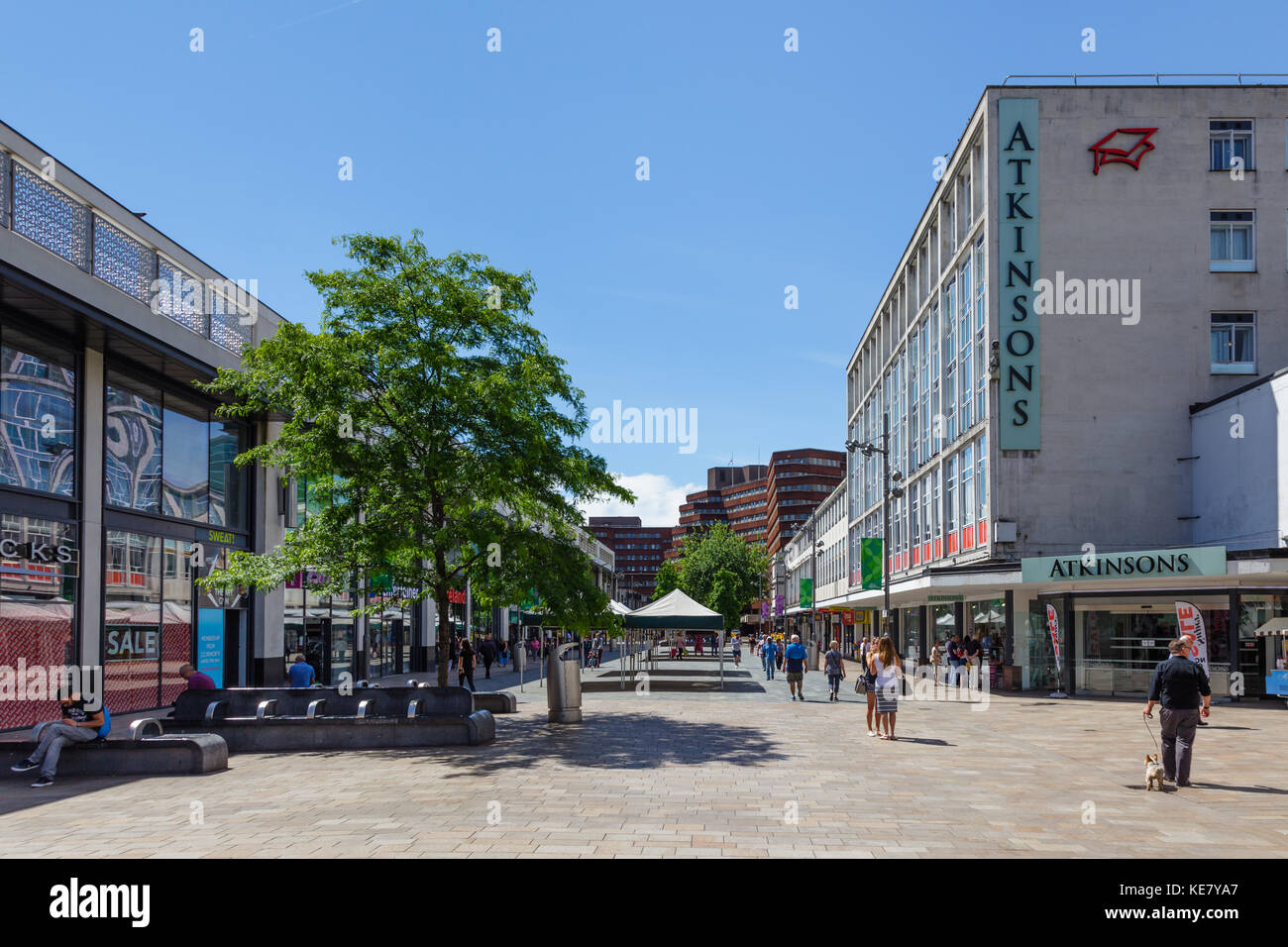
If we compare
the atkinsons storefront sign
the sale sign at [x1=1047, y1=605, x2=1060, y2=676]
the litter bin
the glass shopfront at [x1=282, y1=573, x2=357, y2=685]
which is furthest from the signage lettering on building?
the sale sign at [x1=1047, y1=605, x2=1060, y2=676]

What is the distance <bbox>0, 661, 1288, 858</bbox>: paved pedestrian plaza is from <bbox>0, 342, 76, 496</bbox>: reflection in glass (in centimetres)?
718

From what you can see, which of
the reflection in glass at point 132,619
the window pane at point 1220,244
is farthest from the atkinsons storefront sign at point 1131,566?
the reflection in glass at point 132,619

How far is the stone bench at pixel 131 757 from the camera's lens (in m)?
13.5

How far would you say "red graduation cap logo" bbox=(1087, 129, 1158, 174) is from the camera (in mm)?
32688

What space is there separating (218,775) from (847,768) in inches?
323

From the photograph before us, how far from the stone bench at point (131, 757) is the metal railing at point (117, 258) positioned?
8312mm

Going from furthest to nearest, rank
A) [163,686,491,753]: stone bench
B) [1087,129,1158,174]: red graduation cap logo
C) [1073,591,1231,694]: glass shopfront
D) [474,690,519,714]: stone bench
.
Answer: [1087,129,1158,174]: red graduation cap logo → [1073,591,1231,694]: glass shopfront → [474,690,519,714]: stone bench → [163,686,491,753]: stone bench

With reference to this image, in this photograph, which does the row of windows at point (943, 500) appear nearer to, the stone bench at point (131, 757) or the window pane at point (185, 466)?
the window pane at point (185, 466)

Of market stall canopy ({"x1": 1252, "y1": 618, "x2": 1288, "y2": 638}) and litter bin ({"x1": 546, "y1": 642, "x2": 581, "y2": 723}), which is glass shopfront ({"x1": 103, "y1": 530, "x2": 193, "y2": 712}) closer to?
litter bin ({"x1": 546, "y1": 642, "x2": 581, "y2": 723})

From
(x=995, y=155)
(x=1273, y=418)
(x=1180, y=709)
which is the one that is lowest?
(x=1180, y=709)

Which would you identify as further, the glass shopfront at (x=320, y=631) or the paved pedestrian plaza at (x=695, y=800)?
the glass shopfront at (x=320, y=631)

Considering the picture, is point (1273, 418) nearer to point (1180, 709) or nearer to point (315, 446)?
point (1180, 709)
